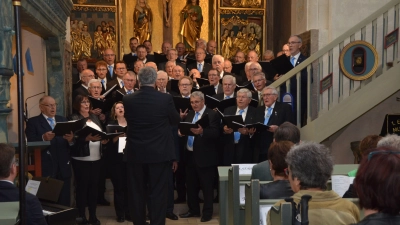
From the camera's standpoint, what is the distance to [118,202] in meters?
6.87

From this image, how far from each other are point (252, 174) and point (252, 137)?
8.20ft

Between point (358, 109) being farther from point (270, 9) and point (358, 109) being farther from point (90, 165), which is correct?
point (270, 9)

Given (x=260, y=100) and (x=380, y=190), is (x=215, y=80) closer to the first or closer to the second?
(x=260, y=100)

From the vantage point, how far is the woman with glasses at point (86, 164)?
643cm

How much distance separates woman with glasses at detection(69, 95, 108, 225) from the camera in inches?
253

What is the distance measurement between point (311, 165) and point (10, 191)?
1682mm

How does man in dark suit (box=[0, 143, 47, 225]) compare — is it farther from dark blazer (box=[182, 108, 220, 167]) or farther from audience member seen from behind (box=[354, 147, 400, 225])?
dark blazer (box=[182, 108, 220, 167])

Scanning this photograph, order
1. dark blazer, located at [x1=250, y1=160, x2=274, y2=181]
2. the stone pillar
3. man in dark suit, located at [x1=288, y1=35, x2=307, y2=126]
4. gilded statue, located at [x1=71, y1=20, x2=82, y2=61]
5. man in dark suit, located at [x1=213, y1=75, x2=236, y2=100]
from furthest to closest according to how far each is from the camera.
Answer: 1. gilded statue, located at [x1=71, y1=20, x2=82, y2=61]
2. man in dark suit, located at [x1=288, y1=35, x2=307, y2=126]
3. man in dark suit, located at [x1=213, y1=75, x2=236, y2=100]
4. dark blazer, located at [x1=250, y1=160, x2=274, y2=181]
5. the stone pillar

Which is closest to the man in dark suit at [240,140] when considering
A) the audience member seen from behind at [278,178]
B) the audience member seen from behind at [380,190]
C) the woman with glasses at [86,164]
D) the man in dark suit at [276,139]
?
the woman with glasses at [86,164]

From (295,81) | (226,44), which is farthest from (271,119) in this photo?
(226,44)

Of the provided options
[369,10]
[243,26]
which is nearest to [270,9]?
[243,26]

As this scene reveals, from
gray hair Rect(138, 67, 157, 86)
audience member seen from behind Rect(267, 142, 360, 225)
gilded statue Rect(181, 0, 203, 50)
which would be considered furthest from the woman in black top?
gilded statue Rect(181, 0, 203, 50)

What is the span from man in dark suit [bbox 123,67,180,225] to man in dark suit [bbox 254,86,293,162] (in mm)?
1431

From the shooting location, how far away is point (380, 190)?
2.04 meters
